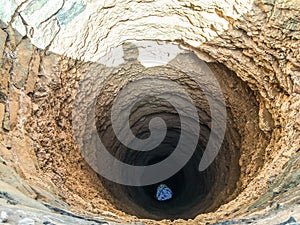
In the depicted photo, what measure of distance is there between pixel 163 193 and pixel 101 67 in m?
3.96

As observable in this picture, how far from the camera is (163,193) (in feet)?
22.5

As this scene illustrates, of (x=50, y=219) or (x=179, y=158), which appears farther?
(x=179, y=158)

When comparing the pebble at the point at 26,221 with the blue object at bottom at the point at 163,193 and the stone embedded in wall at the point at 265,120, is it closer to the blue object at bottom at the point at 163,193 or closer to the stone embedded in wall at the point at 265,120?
the stone embedded in wall at the point at 265,120

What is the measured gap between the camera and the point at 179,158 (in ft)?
20.1

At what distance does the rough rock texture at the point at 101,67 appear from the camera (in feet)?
7.85

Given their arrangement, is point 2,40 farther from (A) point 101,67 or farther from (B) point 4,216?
(B) point 4,216

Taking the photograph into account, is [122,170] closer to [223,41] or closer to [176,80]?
[176,80]

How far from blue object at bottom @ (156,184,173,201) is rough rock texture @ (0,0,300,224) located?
3277mm

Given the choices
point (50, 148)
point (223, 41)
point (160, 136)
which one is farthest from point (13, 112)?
point (160, 136)

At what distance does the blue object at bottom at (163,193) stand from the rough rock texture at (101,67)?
3277 mm

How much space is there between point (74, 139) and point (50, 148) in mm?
512

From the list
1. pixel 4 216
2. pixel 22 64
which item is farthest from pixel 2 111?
pixel 4 216

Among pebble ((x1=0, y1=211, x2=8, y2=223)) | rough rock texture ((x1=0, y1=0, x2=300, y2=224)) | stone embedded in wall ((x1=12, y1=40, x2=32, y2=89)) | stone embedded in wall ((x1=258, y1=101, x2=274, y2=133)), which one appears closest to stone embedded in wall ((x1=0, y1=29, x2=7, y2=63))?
rough rock texture ((x1=0, y1=0, x2=300, y2=224))

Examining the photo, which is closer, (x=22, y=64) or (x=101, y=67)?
(x=22, y=64)
